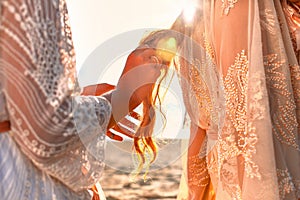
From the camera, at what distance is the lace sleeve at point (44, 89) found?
88 centimetres

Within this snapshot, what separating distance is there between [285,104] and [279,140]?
0.10m

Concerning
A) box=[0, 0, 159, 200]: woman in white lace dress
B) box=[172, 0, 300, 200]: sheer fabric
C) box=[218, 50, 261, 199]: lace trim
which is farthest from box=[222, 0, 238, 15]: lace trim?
box=[0, 0, 159, 200]: woman in white lace dress

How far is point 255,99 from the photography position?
1393 mm

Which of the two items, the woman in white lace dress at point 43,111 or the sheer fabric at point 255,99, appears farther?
the sheer fabric at point 255,99

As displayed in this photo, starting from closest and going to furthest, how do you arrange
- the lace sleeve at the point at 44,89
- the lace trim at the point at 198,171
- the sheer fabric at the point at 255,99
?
the lace sleeve at the point at 44,89, the sheer fabric at the point at 255,99, the lace trim at the point at 198,171

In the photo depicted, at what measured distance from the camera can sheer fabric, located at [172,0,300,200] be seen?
1.37 metres

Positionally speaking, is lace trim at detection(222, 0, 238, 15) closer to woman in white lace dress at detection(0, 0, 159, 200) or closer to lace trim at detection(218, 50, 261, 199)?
lace trim at detection(218, 50, 261, 199)

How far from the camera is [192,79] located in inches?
67.9

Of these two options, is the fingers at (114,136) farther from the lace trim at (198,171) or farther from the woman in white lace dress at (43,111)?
the lace trim at (198,171)

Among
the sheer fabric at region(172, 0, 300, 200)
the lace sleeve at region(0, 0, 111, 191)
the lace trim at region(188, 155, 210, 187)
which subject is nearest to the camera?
the lace sleeve at region(0, 0, 111, 191)

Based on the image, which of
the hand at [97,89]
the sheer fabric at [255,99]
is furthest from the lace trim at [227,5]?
the hand at [97,89]

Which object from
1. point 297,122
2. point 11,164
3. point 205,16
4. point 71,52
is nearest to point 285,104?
point 297,122

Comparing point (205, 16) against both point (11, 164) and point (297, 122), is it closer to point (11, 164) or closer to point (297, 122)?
point (297, 122)

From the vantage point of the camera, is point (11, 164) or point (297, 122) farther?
point (297, 122)
